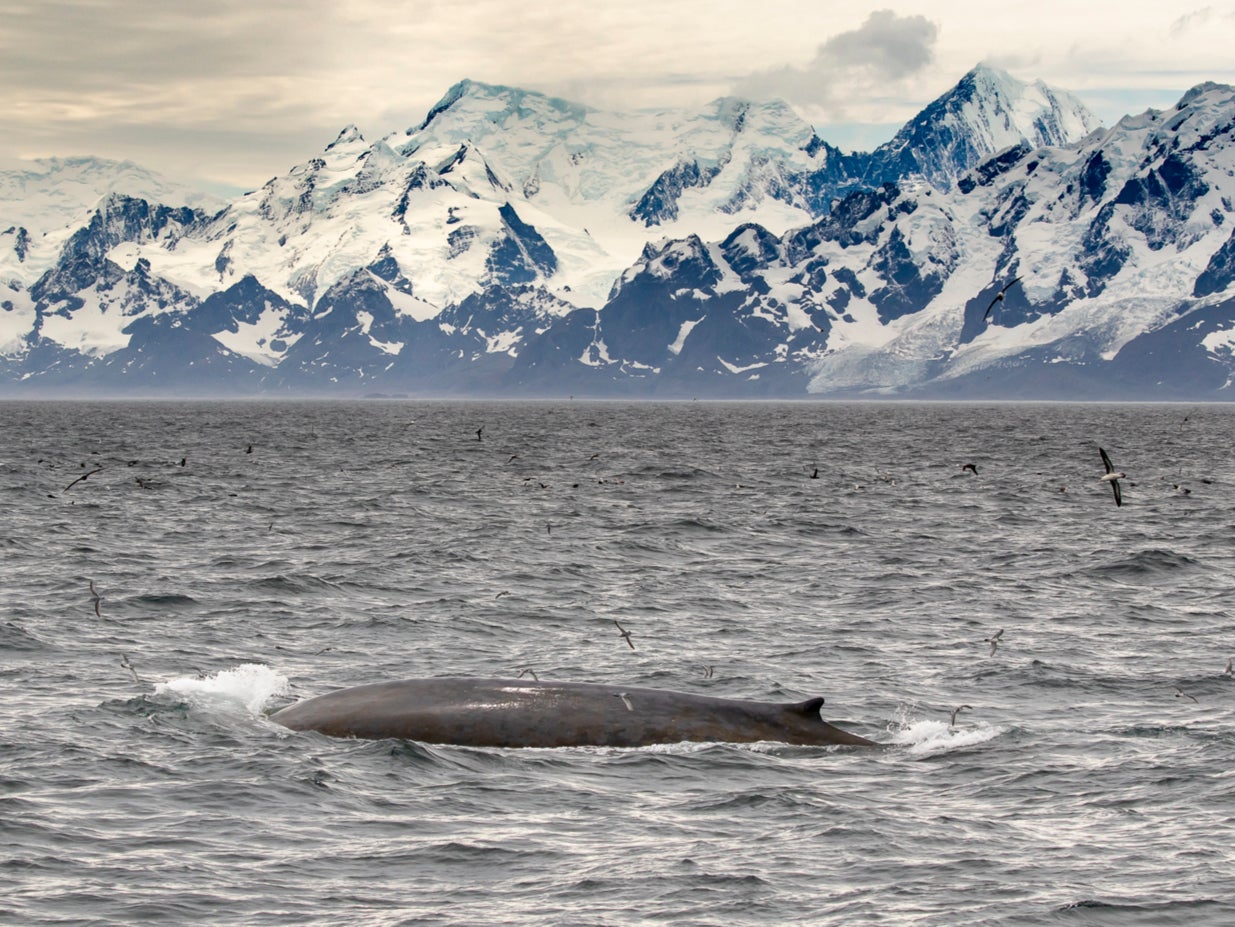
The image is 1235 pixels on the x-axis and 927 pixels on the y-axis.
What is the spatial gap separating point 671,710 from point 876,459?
92.9 m

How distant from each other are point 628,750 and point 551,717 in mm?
1213

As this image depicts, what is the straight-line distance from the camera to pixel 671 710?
22.8 metres

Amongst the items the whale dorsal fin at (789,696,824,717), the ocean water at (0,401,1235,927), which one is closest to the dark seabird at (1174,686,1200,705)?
the ocean water at (0,401,1235,927)

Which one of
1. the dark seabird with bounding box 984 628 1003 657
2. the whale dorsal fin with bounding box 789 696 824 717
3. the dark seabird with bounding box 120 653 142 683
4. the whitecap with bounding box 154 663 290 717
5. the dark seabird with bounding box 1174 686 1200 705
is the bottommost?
the dark seabird with bounding box 120 653 142 683

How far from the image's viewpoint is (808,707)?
74.3 ft

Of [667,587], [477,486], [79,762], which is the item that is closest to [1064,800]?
[79,762]

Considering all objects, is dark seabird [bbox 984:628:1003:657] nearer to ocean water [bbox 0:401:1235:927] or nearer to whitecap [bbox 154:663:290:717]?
ocean water [bbox 0:401:1235:927]

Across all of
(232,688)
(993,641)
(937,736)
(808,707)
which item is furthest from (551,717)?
(993,641)

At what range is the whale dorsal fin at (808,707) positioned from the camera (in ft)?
73.5

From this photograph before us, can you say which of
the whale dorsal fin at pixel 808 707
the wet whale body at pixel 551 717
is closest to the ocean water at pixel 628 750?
the wet whale body at pixel 551 717

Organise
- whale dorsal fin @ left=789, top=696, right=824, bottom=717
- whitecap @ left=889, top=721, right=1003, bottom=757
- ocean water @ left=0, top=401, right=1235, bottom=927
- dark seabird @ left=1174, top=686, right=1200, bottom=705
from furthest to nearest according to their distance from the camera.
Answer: dark seabird @ left=1174, top=686, right=1200, bottom=705
whitecap @ left=889, top=721, right=1003, bottom=757
whale dorsal fin @ left=789, top=696, right=824, bottom=717
ocean water @ left=0, top=401, right=1235, bottom=927

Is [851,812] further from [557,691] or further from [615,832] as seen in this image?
[557,691]

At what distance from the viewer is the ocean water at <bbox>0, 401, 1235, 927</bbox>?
16797 mm

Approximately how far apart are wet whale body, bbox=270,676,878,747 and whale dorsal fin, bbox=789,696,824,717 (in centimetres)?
2
